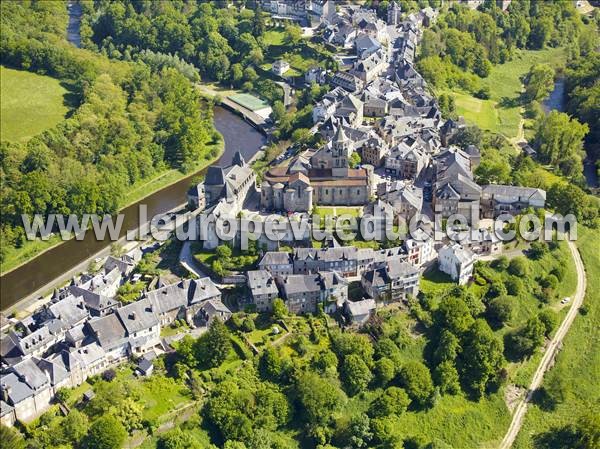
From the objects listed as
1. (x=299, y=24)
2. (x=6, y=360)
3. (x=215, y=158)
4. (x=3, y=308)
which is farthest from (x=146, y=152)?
(x=299, y=24)

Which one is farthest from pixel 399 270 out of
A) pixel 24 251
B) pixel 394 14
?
pixel 394 14

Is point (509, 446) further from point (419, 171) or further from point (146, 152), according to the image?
point (146, 152)

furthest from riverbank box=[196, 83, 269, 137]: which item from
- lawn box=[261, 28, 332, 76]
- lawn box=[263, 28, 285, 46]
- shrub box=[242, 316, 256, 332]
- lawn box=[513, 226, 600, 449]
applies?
lawn box=[513, 226, 600, 449]

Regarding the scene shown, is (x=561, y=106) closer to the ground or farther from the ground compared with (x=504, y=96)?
closer to the ground

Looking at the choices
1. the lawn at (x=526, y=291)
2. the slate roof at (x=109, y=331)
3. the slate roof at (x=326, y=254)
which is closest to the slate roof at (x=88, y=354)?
the slate roof at (x=109, y=331)

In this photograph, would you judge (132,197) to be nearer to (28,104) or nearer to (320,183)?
(320,183)

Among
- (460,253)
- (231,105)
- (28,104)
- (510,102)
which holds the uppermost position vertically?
(460,253)

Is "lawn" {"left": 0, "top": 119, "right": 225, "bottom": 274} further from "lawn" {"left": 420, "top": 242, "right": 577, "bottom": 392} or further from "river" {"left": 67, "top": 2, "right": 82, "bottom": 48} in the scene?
"lawn" {"left": 420, "top": 242, "right": 577, "bottom": 392}
